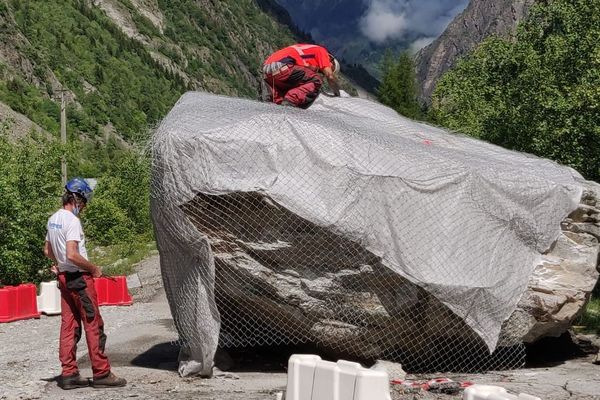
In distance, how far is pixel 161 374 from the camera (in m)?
9.48

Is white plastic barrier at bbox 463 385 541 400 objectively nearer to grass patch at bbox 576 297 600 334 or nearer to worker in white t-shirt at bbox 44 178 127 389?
worker in white t-shirt at bbox 44 178 127 389

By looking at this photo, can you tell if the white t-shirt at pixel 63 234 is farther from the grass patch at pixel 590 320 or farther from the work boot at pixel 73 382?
the grass patch at pixel 590 320

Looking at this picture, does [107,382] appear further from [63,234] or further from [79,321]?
[63,234]

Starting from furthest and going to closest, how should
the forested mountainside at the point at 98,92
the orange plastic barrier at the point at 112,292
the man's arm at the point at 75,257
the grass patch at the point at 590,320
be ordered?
→ the forested mountainside at the point at 98,92, the orange plastic barrier at the point at 112,292, the grass patch at the point at 590,320, the man's arm at the point at 75,257

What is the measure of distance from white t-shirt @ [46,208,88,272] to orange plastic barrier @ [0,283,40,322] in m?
5.50

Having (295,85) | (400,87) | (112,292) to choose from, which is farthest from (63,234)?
(400,87)

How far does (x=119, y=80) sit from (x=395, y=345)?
114 m

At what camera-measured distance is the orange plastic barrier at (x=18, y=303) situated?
44.1 ft

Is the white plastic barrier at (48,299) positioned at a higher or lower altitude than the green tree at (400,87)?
lower

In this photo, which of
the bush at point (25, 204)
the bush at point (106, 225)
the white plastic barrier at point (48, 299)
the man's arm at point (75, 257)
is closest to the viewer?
the man's arm at point (75, 257)

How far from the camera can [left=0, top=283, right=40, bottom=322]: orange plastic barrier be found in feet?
44.1

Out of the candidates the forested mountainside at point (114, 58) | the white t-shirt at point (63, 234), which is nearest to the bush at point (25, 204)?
the white t-shirt at point (63, 234)

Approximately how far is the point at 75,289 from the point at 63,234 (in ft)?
1.73

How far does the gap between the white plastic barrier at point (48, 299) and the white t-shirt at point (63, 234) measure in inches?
243
